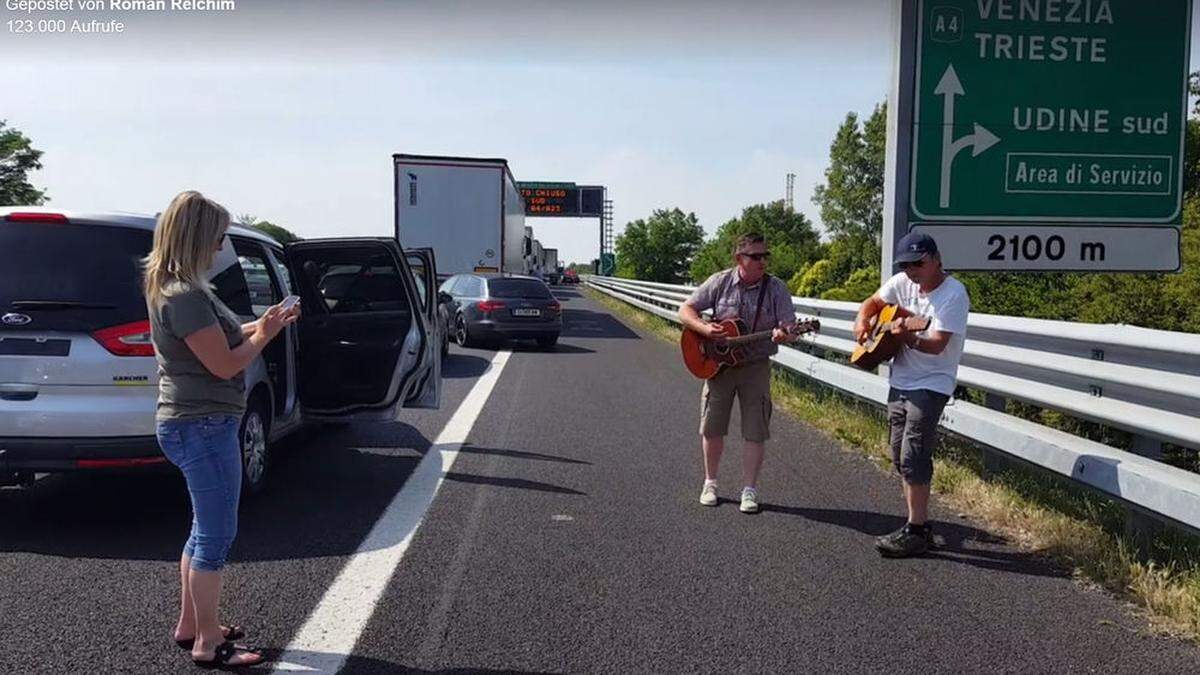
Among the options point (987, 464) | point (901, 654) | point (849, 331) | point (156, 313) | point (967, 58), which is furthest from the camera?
point (849, 331)

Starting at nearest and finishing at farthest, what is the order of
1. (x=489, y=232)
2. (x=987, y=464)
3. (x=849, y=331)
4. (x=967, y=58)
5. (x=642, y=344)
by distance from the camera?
(x=987, y=464) < (x=967, y=58) < (x=849, y=331) < (x=642, y=344) < (x=489, y=232)

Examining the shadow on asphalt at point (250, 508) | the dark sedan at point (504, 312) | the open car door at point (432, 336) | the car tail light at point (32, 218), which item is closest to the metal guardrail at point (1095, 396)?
the shadow on asphalt at point (250, 508)

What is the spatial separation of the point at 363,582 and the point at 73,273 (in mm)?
2309

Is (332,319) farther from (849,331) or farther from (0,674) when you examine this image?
(849,331)

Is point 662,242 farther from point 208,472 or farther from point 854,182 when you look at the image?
point 208,472

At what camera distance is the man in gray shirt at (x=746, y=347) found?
5.77m

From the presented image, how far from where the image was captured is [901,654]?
361 cm

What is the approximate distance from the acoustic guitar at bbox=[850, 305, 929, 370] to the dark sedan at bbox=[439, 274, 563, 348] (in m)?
11.9

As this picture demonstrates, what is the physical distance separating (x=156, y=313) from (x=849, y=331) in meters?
6.76

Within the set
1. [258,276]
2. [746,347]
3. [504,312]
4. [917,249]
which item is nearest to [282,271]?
[258,276]

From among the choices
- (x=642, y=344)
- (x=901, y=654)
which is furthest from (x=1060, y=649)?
(x=642, y=344)

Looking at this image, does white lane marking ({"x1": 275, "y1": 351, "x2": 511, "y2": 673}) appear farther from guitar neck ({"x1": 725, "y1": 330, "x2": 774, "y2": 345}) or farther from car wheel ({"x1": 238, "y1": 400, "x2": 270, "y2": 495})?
guitar neck ({"x1": 725, "y1": 330, "x2": 774, "y2": 345})

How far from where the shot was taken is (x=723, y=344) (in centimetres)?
581

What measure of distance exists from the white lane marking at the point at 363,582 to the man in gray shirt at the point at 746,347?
1.84 meters
